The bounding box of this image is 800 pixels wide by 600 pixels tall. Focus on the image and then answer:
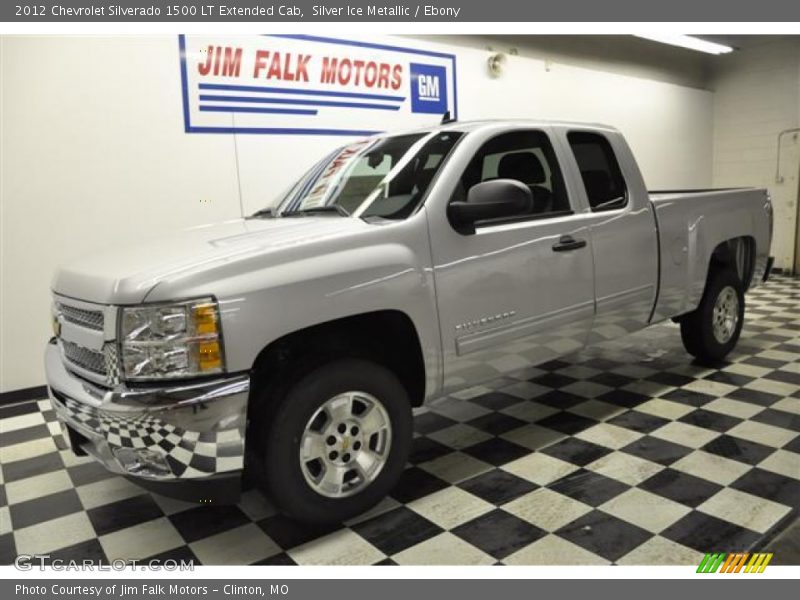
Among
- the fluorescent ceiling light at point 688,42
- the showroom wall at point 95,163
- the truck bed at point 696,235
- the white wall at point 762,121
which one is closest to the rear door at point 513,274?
the truck bed at point 696,235

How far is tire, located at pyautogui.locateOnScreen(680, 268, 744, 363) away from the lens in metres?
4.26

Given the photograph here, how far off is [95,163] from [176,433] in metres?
3.30

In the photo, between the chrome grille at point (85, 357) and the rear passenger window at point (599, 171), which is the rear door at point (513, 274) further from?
the chrome grille at point (85, 357)

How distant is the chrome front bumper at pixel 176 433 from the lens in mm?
2012

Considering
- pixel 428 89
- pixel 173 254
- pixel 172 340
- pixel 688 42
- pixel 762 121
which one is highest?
pixel 688 42

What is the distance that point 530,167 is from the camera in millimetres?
3334

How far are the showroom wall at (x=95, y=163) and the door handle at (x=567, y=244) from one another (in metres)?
2.63

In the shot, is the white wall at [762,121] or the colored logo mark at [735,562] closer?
the colored logo mark at [735,562]

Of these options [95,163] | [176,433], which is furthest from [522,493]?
[95,163]

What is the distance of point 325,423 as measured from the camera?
2.39 metres

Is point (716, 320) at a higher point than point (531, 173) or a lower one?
lower

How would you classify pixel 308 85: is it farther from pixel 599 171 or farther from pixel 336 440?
pixel 336 440

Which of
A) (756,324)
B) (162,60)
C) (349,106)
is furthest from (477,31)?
(756,324)

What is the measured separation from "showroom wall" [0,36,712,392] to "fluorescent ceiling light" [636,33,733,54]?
470 cm
